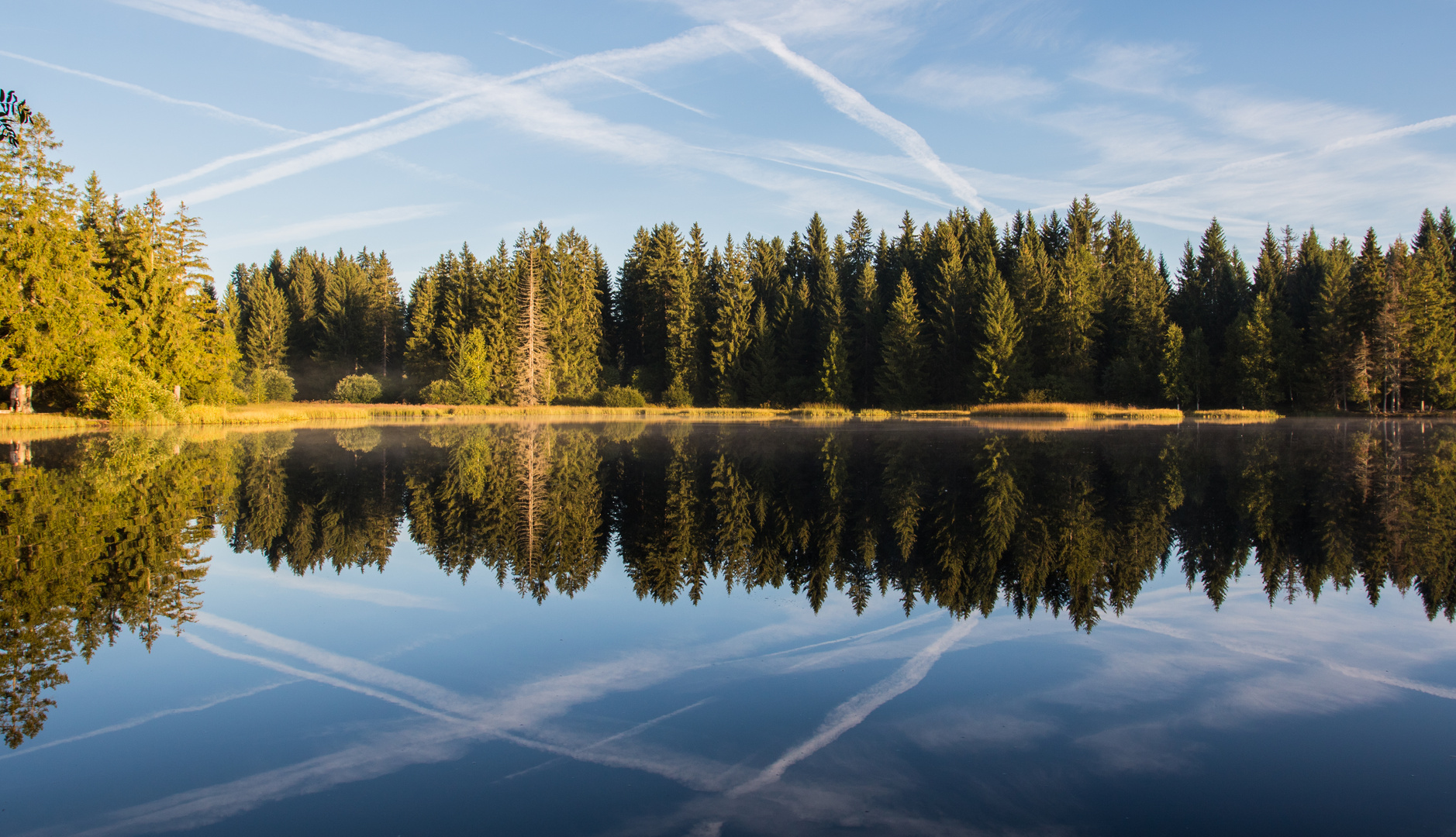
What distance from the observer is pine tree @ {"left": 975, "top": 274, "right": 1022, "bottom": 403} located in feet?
193

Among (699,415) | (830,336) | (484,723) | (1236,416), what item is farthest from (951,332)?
(484,723)

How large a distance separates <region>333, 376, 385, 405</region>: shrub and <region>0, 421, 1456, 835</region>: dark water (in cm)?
5879

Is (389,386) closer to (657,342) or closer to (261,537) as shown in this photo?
(657,342)

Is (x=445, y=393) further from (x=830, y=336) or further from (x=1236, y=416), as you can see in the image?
(x=1236, y=416)

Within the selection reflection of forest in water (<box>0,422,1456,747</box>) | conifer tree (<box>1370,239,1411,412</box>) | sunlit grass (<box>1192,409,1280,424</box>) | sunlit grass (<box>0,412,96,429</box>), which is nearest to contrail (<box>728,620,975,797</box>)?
reflection of forest in water (<box>0,422,1456,747</box>)

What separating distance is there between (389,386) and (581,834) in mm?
75368

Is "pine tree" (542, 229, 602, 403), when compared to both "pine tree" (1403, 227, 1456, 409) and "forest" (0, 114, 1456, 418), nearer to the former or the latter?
"forest" (0, 114, 1456, 418)

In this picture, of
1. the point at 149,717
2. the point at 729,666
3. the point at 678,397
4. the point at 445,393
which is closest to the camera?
the point at 149,717

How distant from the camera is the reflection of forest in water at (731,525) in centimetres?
689

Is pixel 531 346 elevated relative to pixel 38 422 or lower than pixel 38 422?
elevated

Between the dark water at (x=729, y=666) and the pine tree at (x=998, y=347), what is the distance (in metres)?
48.4

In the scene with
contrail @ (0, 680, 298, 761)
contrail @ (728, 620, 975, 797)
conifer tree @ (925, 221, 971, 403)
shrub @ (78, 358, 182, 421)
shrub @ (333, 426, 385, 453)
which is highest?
conifer tree @ (925, 221, 971, 403)

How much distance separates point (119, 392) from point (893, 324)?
4893 cm

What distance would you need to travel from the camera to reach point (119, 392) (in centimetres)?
3262
